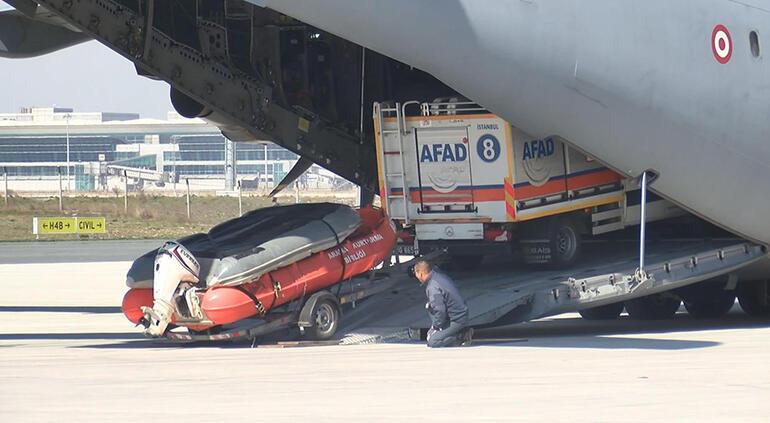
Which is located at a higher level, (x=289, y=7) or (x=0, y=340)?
(x=289, y=7)

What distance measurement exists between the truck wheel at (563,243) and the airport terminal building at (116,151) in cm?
9485

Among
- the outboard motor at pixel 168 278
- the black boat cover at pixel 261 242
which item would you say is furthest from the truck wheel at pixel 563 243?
the outboard motor at pixel 168 278

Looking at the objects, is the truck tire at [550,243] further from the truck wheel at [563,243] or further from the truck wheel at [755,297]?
the truck wheel at [755,297]

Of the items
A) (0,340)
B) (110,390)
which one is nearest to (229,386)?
(110,390)

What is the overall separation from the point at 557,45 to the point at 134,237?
35.6 meters

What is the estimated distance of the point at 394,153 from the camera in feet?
56.1

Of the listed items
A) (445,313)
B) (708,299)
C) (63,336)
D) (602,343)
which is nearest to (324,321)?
(445,313)

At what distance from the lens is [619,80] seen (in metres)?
15.8

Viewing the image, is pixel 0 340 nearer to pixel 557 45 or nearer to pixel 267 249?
pixel 267 249

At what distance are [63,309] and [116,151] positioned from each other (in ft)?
353

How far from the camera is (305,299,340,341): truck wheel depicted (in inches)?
610

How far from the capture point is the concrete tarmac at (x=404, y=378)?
31.8 ft

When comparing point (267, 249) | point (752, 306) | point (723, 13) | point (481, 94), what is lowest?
point (752, 306)

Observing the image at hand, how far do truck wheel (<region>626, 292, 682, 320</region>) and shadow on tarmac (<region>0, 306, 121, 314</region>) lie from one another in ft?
29.0
